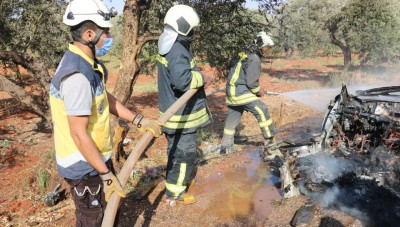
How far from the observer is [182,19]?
351 centimetres

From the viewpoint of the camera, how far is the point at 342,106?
495 centimetres

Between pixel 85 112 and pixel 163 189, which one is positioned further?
pixel 163 189

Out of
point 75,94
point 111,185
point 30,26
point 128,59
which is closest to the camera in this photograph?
point 75,94

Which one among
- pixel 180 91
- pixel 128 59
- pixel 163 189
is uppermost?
pixel 128 59

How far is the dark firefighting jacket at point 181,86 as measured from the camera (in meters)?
3.42

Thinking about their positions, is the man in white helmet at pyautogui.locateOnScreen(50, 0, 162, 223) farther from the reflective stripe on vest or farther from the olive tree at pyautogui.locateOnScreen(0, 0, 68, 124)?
the olive tree at pyautogui.locateOnScreen(0, 0, 68, 124)

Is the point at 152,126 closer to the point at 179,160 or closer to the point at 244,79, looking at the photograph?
the point at 179,160

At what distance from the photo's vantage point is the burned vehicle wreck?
3.79m

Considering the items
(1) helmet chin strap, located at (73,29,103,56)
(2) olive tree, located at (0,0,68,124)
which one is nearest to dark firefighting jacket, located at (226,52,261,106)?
(1) helmet chin strap, located at (73,29,103,56)

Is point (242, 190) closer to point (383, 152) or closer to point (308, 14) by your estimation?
point (383, 152)

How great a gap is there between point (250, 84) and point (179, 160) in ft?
7.51

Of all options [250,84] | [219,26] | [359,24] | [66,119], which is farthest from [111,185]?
[359,24]

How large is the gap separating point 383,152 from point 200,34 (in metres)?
3.36

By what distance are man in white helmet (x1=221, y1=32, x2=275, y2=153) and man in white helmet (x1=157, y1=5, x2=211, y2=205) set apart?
1789 millimetres
